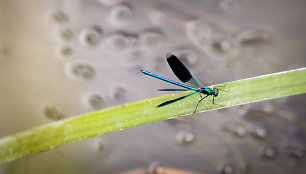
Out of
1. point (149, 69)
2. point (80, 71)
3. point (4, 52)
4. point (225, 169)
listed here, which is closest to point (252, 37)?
point (149, 69)

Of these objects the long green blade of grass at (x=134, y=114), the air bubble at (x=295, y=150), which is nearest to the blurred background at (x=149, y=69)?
the air bubble at (x=295, y=150)

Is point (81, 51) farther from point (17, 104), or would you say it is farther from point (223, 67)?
point (223, 67)

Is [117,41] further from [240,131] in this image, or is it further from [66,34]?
[240,131]

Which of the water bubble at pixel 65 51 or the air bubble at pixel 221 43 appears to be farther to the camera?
the water bubble at pixel 65 51

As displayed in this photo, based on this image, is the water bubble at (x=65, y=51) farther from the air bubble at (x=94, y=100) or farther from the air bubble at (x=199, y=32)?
the air bubble at (x=199, y=32)

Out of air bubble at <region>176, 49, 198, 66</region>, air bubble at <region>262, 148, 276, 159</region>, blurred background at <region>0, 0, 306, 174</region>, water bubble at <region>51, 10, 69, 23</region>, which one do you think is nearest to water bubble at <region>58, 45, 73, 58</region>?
blurred background at <region>0, 0, 306, 174</region>

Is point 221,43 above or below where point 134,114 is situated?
above

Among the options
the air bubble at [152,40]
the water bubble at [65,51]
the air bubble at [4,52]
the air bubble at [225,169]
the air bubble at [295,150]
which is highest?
the air bubble at [4,52]
